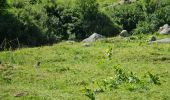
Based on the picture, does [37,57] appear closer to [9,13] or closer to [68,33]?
[9,13]

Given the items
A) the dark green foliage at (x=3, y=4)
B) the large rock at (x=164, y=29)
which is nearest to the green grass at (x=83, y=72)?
the large rock at (x=164, y=29)

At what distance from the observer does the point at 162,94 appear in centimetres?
1683

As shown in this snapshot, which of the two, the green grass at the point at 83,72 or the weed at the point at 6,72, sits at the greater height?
the weed at the point at 6,72

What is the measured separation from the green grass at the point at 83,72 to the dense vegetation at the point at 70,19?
809 centimetres

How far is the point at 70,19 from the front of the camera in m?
45.4

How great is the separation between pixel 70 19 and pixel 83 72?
23.2m

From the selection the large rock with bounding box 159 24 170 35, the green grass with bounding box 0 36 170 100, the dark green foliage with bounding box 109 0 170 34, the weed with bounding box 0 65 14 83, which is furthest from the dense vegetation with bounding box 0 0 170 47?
the weed with bounding box 0 65 14 83

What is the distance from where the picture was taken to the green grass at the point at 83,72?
56.0 ft

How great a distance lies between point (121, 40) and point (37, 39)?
7.91m

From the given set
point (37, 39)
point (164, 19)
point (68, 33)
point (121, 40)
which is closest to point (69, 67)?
point (121, 40)

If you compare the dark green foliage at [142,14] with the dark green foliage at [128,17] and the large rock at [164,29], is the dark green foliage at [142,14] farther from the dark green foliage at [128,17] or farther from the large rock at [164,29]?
the large rock at [164,29]

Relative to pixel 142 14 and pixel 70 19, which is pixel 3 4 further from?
pixel 142 14

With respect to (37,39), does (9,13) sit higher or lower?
higher

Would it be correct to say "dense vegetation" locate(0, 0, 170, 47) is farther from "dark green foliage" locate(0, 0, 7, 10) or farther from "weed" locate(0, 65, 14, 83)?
"weed" locate(0, 65, 14, 83)
